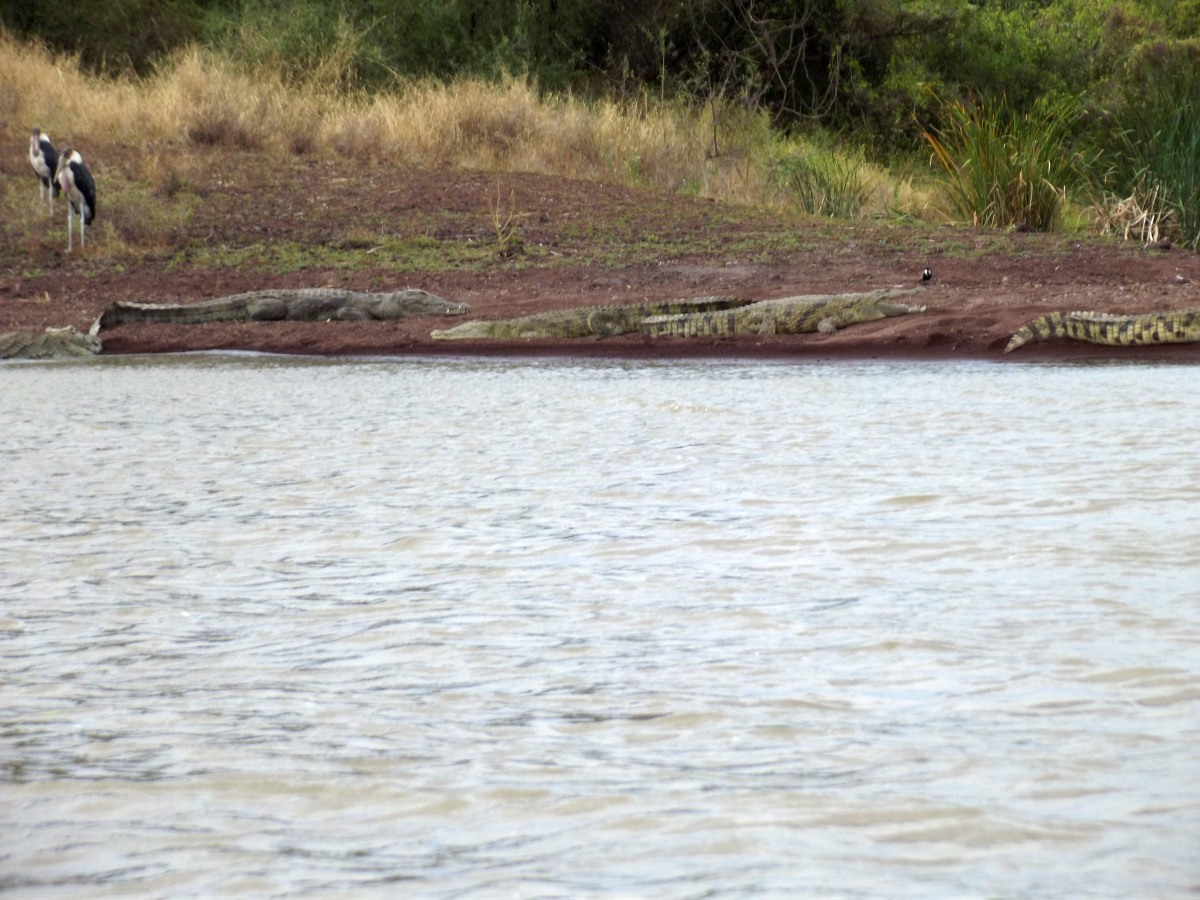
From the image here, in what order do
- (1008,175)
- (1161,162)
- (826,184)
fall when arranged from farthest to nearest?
(826,184), (1008,175), (1161,162)

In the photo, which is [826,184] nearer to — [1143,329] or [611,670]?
[1143,329]

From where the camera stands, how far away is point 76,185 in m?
Answer: 14.7

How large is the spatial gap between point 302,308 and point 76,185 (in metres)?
3.76

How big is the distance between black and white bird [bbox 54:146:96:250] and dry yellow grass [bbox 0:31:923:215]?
2121mm

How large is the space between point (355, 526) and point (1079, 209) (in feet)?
49.3

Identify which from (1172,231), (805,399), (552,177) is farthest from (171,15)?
(805,399)

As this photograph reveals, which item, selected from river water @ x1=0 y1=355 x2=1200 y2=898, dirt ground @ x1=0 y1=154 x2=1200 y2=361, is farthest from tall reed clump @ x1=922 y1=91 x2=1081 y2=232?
river water @ x1=0 y1=355 x2=1200 y2=898

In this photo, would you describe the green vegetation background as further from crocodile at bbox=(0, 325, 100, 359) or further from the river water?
the river water

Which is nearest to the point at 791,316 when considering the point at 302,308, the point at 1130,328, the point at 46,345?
the point at 1130,328

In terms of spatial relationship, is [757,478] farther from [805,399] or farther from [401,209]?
[401,209]

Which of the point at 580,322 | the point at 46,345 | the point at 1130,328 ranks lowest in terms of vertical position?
the point at 46,345

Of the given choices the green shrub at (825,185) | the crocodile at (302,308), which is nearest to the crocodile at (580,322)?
the crocodile at (302,308)

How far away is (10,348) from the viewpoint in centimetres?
1111

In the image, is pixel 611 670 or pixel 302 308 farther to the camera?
pixel 302 308
